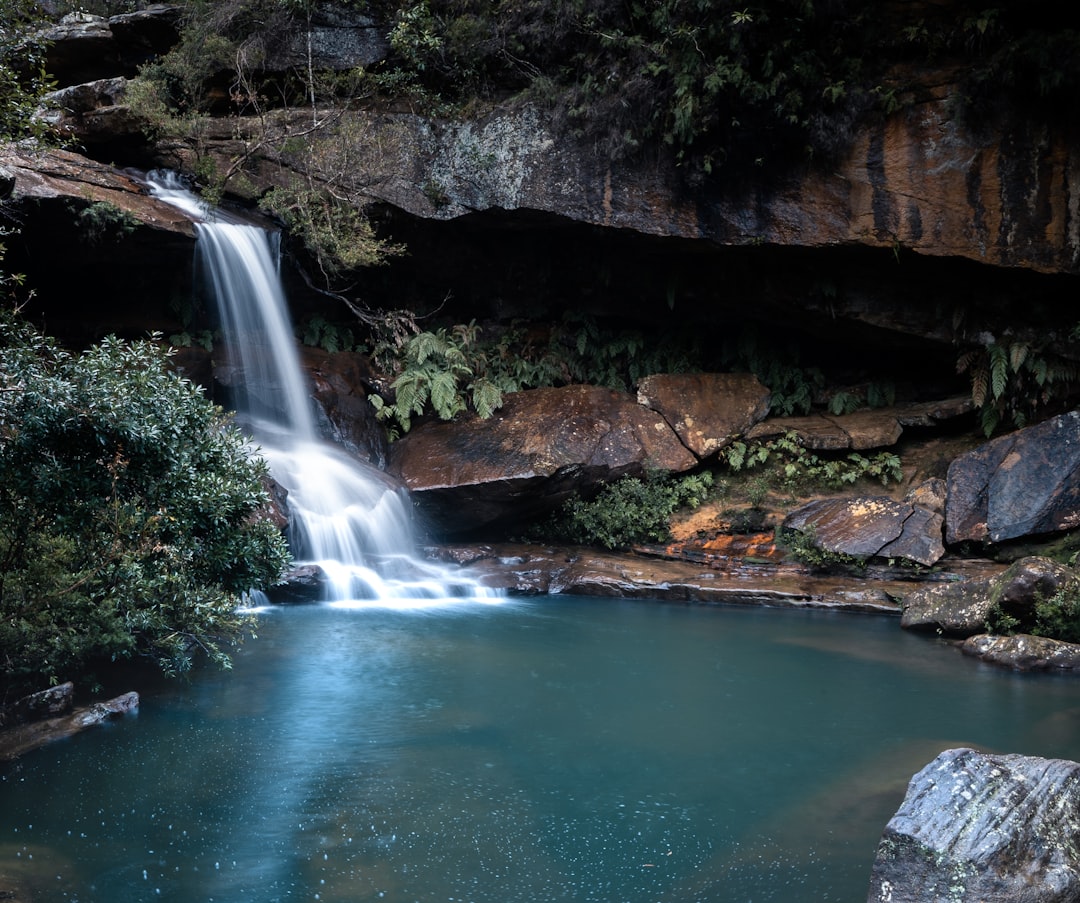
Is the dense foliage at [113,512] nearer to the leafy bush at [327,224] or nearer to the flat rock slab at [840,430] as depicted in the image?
the leafy bush at [327,224]

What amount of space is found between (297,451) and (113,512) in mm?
8610

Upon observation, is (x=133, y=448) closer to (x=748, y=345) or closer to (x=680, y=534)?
(x=680, y=534)

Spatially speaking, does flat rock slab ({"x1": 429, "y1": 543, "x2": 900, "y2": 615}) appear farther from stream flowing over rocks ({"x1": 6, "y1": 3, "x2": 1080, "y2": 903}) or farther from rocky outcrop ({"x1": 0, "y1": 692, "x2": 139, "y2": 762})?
rocky outcrop ({"x1": 0, "y1": 692, "x2": 139, "y2": 762})

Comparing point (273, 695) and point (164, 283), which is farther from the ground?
point (164, 283)

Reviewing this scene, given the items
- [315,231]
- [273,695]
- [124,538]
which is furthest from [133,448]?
[315,231]

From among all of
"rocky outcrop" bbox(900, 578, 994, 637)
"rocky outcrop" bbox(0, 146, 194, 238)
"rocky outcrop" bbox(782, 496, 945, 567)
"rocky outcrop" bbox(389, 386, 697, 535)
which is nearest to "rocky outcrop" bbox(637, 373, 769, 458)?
"rocky outcrop" bbox(389, 386, 697, 535)

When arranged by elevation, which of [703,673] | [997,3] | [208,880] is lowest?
[703,673]

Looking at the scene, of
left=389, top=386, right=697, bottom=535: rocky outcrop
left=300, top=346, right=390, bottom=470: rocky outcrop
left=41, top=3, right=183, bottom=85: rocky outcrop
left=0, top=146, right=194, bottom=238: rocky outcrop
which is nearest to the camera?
left=0, top=146, right=194, bottom=238: rocky outcrop

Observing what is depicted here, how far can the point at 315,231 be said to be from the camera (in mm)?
14125

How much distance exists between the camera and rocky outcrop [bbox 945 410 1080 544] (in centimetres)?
1238

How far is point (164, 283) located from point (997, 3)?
13.7m

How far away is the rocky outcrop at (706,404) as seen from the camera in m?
15.6

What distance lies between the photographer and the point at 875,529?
13.1 metres

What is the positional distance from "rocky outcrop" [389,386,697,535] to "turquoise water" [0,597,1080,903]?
370 centimetres
